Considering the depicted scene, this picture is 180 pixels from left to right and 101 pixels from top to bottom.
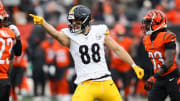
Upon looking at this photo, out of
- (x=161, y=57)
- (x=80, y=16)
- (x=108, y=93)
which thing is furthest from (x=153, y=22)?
(x=108, y=93)

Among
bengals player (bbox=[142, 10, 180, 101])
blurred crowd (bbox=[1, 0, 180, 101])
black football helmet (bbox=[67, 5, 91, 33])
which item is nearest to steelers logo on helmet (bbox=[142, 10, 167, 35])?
bengals player (bbox=[142, 10, 180, 101])

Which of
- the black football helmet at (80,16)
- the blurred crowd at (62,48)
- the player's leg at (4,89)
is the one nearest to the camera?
the player's leg at (4,89)

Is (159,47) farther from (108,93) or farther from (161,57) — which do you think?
(108,93)

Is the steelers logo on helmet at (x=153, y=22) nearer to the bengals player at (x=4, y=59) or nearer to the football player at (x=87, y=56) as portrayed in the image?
the football player at (x=87, y=56)

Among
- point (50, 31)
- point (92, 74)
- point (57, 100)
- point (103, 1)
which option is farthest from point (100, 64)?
point (103, 1)

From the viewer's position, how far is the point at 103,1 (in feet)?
51.9

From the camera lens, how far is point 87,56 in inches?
245

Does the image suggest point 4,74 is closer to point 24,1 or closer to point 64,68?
point 64,68

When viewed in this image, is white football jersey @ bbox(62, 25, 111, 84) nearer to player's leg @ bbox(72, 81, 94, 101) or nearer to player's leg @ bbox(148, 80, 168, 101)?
player's leg @ bbox(72, 81, 94, 101)

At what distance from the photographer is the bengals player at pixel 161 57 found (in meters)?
6.62

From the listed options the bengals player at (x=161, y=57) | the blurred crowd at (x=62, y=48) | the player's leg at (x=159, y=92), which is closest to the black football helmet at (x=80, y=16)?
the bengals player at (x=161, y=57)

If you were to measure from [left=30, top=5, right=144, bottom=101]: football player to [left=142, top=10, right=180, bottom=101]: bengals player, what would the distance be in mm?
820

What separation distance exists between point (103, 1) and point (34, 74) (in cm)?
549

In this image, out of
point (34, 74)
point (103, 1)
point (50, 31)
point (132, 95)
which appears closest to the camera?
point (50, 31)
